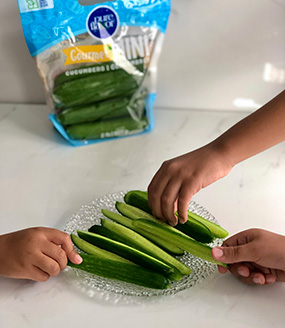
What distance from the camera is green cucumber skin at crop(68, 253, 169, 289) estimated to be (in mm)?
778

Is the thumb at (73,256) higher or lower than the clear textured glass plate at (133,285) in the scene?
higher

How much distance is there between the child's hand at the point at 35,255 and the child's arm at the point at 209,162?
0.17 m

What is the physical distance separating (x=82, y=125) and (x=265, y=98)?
47cm

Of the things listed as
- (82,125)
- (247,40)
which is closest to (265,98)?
(247,40)

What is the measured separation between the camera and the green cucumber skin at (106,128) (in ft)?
3.80

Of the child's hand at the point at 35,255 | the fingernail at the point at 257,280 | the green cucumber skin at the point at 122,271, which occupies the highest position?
the child's hand at the point at 35,255

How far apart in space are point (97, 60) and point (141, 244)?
1.54 ft

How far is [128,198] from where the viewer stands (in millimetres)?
942

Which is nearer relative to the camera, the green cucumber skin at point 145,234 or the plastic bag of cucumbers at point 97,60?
the green cucumber skin at point 145,234

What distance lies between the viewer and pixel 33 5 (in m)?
1.02

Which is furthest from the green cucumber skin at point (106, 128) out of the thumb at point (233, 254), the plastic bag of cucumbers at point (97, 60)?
the thumb at point (233, 254)

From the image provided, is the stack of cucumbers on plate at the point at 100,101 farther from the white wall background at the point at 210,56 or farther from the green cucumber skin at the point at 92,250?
the green cucumber skin at the point at 92,250

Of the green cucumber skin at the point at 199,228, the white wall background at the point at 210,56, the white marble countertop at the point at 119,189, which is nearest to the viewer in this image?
the white marble countertop at the point at 119,189

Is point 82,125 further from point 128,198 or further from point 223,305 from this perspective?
point 223,305
